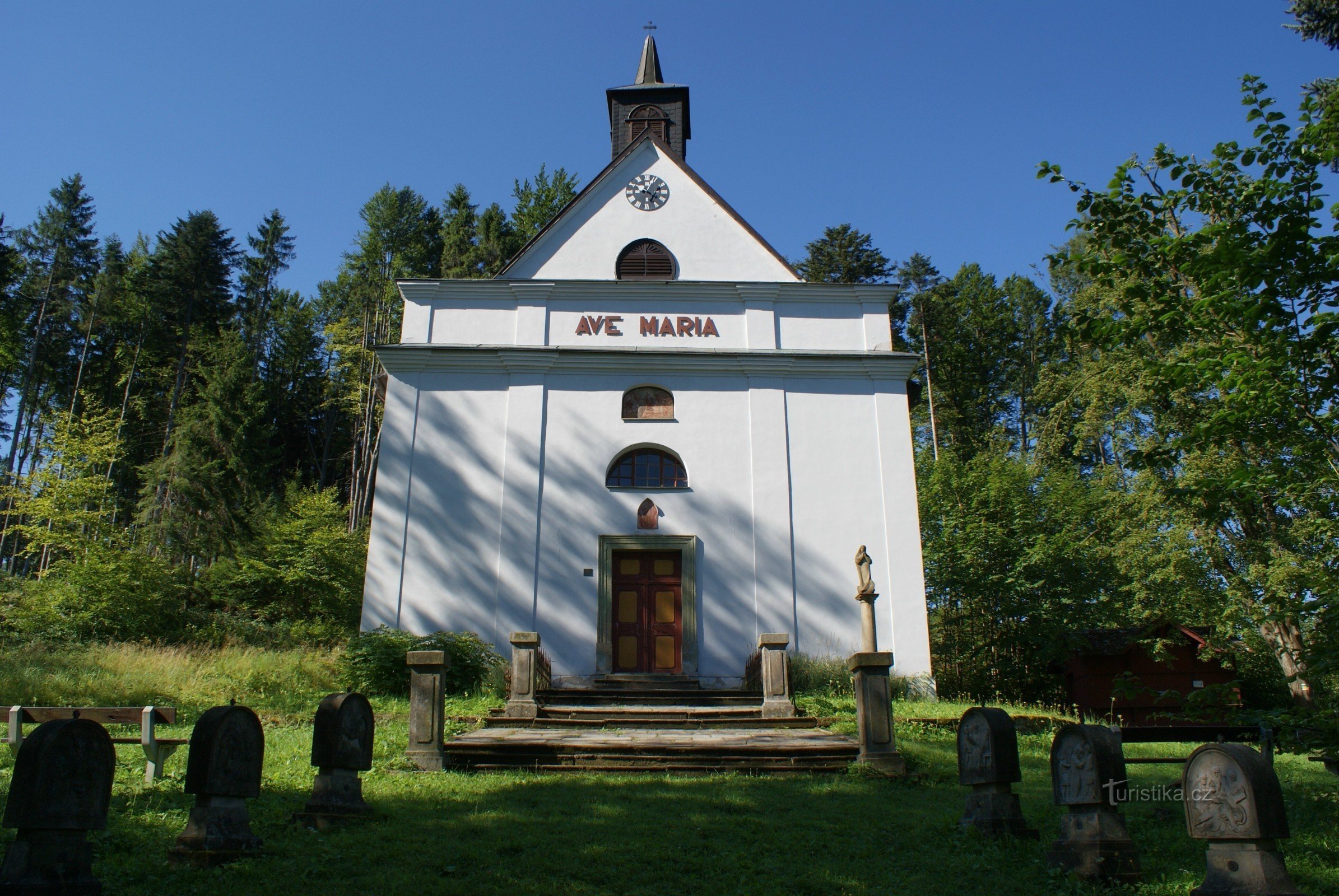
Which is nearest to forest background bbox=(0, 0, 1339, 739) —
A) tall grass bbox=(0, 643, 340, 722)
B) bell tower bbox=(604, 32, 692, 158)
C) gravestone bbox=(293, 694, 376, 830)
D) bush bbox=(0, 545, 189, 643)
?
bush bbox=(0, 545, 189, 643)

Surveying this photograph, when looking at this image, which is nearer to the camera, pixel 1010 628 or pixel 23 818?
pixel 23 818

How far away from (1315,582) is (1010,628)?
18.6m

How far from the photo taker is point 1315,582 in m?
6.12

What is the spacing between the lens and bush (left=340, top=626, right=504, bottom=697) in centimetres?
1341

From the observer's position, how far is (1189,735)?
10359 millimetres

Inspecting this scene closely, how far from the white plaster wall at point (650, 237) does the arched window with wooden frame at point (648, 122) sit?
3067 millimetres

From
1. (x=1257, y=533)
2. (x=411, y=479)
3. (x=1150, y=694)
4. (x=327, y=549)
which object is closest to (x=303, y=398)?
(x=327, y=549)

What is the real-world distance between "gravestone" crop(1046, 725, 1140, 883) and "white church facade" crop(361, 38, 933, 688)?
9668 mm

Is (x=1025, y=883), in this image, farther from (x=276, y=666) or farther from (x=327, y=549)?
(x=327, y=549)

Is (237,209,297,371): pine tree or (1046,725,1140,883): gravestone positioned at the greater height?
(237,209,297,371): pine tree

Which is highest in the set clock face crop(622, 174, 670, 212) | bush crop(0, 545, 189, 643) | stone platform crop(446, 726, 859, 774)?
clock face crop(622, 174, 670, 212)

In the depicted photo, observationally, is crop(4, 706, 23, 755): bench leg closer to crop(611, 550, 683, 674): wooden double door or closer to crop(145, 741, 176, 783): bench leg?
crop(145, 741, 176, 783): bench leg

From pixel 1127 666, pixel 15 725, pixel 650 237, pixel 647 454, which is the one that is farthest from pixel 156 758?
pixel 1127 666

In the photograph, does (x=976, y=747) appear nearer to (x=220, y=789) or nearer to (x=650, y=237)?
(x=220, y=789)
